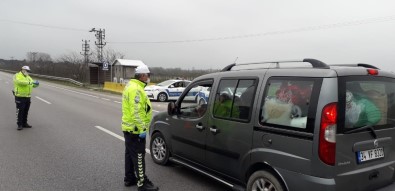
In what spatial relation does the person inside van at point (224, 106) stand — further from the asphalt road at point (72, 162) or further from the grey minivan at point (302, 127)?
the asphalt road at point (72, 162)

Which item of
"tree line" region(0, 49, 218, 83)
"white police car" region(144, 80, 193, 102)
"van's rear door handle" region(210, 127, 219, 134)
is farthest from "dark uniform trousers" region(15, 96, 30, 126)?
"tree line" region(0, 49, 218, 83)

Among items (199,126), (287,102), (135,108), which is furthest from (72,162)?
(287,102)

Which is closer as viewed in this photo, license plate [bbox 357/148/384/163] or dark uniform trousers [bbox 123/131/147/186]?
license plate [bbox 357/148/384/163]

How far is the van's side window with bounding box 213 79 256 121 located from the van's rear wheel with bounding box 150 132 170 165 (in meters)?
1.58

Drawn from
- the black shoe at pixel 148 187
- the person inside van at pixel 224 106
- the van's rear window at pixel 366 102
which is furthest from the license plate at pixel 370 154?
the black shoe at pixel 148 187

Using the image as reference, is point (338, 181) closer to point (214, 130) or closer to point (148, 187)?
point (214, 130)

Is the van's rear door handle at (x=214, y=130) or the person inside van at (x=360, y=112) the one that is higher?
the person inside van at (x=360, y=112)

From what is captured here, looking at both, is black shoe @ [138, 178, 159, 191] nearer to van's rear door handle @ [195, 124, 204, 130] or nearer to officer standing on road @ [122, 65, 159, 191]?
officer standing on road @ [122, 65, 159, 191]

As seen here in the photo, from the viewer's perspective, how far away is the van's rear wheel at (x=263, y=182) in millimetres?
3666

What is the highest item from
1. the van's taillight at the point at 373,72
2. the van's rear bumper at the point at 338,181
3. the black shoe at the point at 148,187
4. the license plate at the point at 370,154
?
the van's taillight at the point at 373,72

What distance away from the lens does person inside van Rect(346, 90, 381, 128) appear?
3491 millimetres

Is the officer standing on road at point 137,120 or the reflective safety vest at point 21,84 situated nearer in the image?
the officer standing on road at point 137,120

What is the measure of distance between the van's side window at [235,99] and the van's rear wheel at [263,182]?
69cm

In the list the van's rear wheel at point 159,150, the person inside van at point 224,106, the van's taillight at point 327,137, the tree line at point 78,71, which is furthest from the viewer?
the tree line at point 78,71
